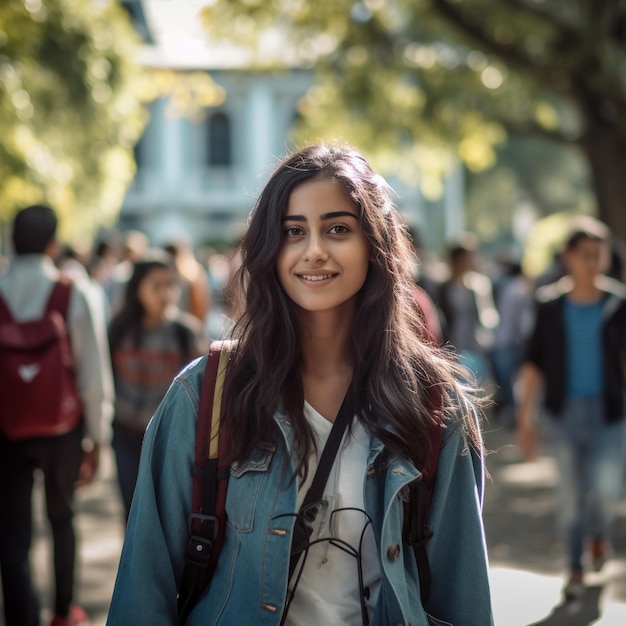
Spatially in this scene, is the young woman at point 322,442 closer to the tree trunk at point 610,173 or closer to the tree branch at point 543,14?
the tree branch at point 543,14

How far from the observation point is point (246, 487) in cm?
253

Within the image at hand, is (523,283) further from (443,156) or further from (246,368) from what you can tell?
(246,368)

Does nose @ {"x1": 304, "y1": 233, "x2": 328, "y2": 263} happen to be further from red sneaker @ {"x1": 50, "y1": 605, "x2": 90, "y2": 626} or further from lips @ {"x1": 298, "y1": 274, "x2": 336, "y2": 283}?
red sneaker @ {"x1": 50, "y1": 605, "x2": 90, "y2": 626}

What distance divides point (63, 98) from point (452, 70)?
698 centimetres

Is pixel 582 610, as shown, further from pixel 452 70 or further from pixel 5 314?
pixel 452 70

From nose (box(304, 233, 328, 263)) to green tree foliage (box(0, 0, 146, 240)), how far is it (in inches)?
215

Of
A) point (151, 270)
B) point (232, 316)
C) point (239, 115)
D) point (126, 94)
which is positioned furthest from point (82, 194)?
point (239, 115)

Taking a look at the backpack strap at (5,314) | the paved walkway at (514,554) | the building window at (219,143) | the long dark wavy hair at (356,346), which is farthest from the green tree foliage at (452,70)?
the building window at (219,143)

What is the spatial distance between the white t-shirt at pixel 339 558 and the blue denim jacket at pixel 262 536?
0.04 m

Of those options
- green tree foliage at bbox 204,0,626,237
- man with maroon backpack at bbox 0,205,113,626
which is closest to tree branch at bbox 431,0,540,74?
green tree foliage at bbox 204,0,626,237

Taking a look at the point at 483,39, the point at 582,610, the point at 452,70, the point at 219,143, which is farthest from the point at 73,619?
the point at 219,143

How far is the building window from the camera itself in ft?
184

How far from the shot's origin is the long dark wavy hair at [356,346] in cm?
257

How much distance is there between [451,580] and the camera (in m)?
2.62
